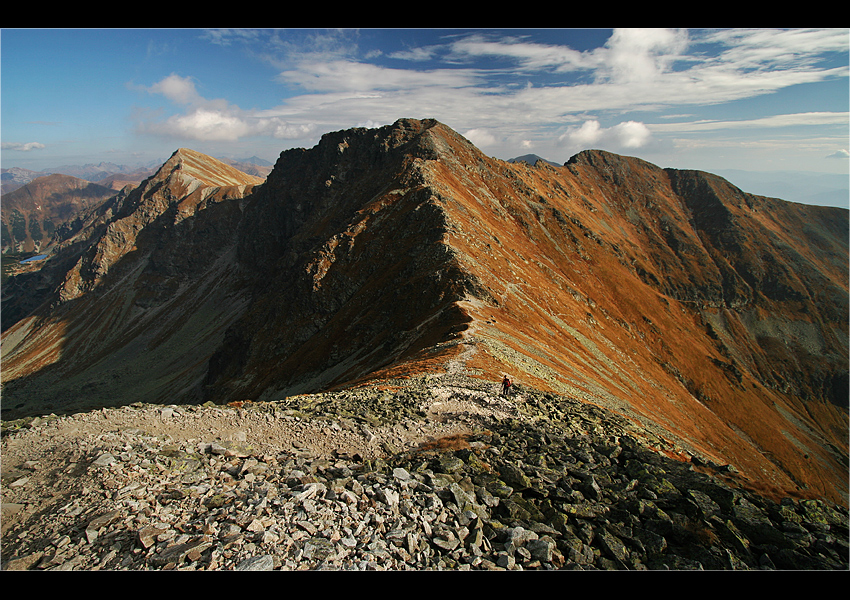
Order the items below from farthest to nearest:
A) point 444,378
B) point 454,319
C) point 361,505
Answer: point 454,319
point 444,378
point 361,505

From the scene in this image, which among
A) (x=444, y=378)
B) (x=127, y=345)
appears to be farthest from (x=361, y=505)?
(x=127, y=345)

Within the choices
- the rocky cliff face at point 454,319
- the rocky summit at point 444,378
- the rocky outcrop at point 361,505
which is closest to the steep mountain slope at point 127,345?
the rocky cliff face at point 454,319

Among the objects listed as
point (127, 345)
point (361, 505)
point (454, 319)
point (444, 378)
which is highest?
point (361, 505)

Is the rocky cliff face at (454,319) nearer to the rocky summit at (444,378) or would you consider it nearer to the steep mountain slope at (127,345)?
the rocky summit at (444,378)

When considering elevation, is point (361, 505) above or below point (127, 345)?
above

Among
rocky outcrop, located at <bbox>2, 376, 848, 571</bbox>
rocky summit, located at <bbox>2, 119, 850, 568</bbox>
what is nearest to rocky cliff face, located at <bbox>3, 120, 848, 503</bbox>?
rocky summit, located at <bbox>2, 119, 850, 568</bbox>

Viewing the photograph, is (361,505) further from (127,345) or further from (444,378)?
(127,345)

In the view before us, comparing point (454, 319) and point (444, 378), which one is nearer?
point (444, 378)

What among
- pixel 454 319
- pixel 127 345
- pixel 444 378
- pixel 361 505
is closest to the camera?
pixel 361 505
